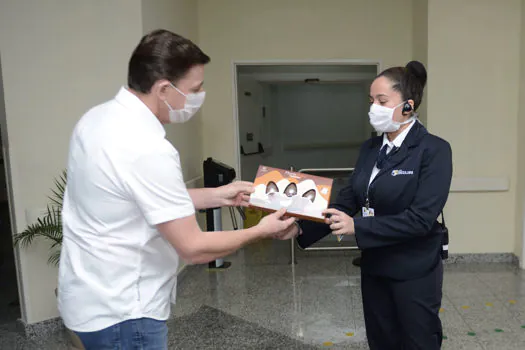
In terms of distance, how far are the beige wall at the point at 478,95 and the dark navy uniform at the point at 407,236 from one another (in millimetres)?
2518

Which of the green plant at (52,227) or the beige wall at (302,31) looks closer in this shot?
the green plant at (52,227)

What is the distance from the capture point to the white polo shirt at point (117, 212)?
1.04 metres

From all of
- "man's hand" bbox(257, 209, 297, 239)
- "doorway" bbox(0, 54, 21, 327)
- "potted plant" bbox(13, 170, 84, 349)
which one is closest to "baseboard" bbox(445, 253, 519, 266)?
"man's hand" bbox(257, 209, 297, 239)

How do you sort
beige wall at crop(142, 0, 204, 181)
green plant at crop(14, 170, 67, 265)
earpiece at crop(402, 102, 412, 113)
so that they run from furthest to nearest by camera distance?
Answer: beige wall at crop(142, 0, 204, 181) → green plant at crop(14, 170, 67, 265) → earpiece at crop(402, 102, 412, 113)

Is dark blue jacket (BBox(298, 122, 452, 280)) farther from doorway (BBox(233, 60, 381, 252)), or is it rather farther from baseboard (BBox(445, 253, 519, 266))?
doorway (BBox(233, 60, 381, 252))

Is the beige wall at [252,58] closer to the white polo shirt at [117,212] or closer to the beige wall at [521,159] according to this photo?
the beige wall at [521,159]

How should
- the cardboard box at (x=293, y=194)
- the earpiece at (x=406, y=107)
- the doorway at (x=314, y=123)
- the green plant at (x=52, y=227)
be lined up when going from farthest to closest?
1. the doorway at (x=314, y=123)
2. the green plant at (x=52, y=227)
3. the earpiece at (x=406, y=107)
4. the cardboard box at (x=293, y=194)

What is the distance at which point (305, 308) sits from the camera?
3.11 m

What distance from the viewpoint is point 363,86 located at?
7.41 metres

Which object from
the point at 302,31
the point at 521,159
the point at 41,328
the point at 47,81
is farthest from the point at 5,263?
the point at 521,159

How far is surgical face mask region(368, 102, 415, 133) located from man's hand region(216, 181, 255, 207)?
59cm

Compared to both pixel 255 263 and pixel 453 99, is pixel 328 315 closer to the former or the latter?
pixel 255 263

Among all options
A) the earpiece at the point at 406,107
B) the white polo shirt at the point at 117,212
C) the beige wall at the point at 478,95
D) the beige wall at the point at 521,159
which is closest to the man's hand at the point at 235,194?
the white polo shirt at the point at 117,212

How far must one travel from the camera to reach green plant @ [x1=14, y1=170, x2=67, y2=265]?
2.56 metres
